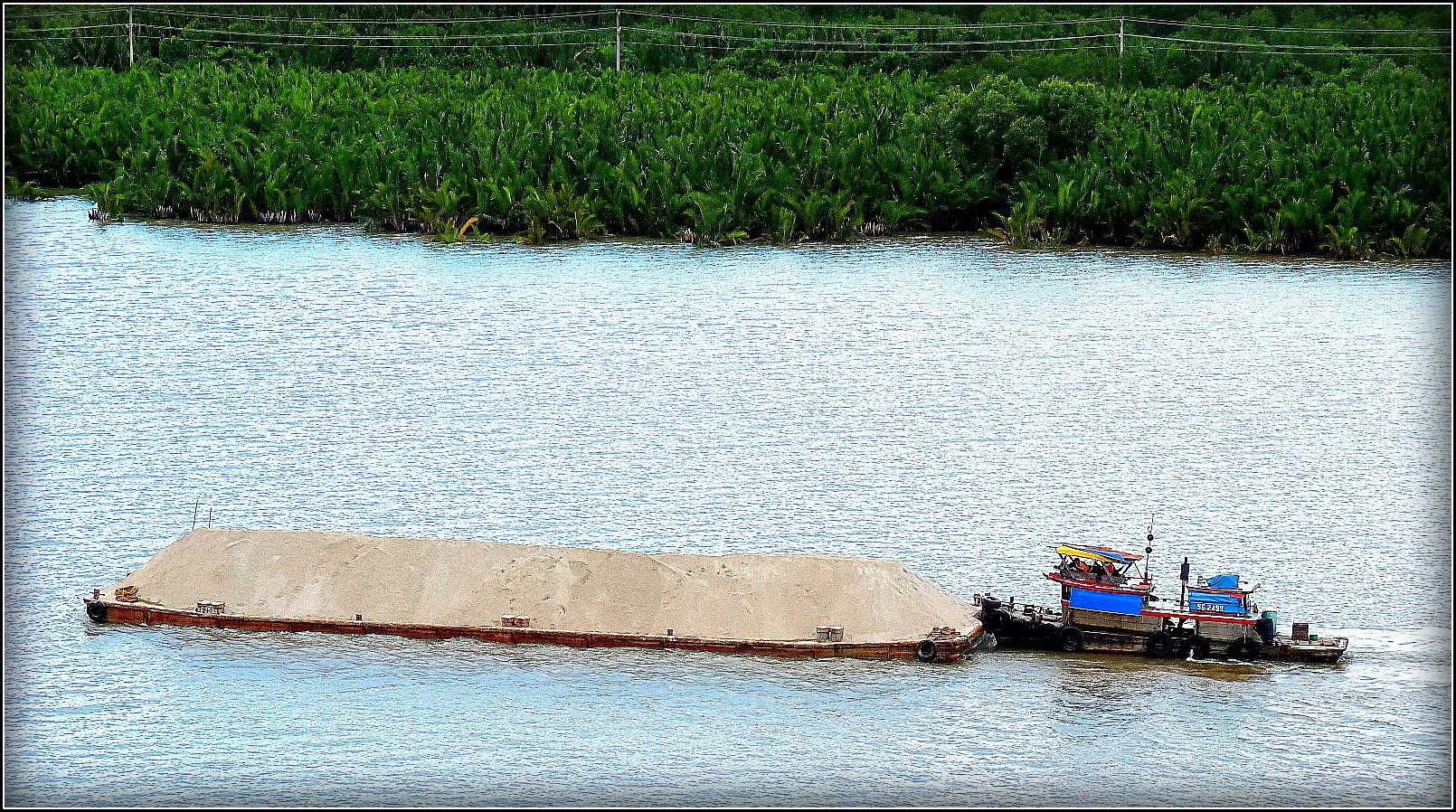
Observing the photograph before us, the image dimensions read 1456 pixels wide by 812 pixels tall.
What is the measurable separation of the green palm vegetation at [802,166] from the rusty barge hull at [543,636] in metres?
14.1

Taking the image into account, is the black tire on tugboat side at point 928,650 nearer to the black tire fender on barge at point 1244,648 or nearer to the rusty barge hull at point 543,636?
the rusty barge hull at point 543,636

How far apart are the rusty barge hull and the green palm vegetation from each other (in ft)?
46.2

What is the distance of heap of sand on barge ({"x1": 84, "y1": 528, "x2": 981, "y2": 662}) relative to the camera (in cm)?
1246

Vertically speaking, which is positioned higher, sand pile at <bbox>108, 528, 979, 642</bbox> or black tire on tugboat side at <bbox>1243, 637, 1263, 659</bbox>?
sand pile at <bbox>108, 528, 979, 642</bbox>

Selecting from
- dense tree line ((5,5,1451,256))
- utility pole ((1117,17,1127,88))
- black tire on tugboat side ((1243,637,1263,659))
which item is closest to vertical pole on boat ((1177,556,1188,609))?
black tire on tugboat side ((1243,637,1263,659))

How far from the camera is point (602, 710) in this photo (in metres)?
11.5

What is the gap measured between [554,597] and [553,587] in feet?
0.35

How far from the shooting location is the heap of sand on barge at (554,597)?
1246 cm

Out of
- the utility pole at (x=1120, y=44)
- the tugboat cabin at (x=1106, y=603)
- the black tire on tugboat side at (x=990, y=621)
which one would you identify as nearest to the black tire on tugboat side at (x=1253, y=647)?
the tugboat cabin at (x=1106, y=603)

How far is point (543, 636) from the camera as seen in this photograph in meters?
12.5

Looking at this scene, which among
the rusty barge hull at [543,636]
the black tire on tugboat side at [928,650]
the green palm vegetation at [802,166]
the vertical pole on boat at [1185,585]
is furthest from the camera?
the green palm vegetation at [802,166]

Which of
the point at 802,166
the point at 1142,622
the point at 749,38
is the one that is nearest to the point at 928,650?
the point at 1142,622

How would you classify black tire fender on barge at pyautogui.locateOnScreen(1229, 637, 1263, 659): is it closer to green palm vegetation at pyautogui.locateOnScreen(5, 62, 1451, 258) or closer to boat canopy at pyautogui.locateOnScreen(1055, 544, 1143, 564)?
A: boat canopy at pyautogui.locateOnScreen(1055, 544, 1143, 564)

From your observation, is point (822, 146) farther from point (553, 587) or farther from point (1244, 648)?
point (1244, 648)
